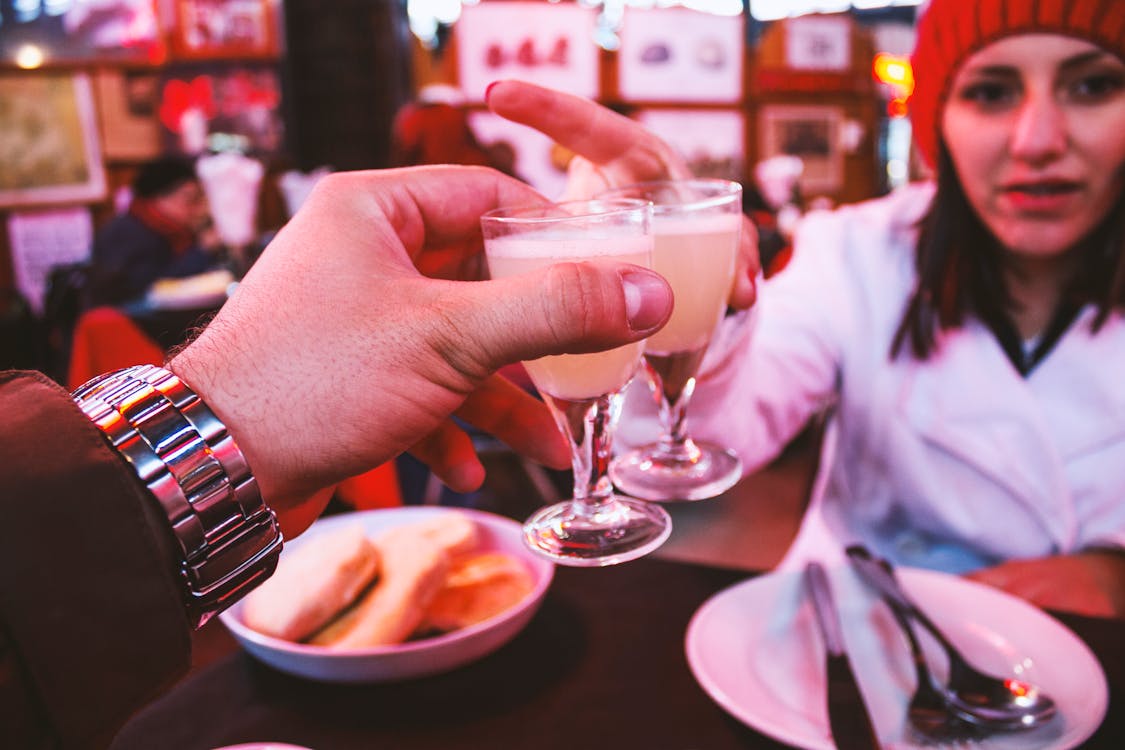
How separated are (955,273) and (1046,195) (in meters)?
0.23

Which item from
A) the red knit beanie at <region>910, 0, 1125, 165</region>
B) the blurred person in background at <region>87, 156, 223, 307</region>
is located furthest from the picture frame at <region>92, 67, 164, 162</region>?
the red knit beanie at <region>910, 0, 1125, 165</region>

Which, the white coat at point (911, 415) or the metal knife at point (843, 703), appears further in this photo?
the white coat at point (911, 415)

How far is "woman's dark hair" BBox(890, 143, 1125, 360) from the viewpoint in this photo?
1.62 metres

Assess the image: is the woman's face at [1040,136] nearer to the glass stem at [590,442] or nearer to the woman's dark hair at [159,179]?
the glass stem at [590,442]

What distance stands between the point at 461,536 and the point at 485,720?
291 mm

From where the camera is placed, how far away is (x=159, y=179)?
15.6 ft

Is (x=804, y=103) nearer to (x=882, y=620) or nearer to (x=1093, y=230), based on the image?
(x=1093, y=230)

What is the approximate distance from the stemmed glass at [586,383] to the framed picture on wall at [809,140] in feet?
20.0

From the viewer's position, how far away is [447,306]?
0.63m

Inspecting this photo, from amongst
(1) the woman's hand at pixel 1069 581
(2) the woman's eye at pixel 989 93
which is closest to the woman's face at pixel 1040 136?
(2) the woman's eye at pixel 989 93

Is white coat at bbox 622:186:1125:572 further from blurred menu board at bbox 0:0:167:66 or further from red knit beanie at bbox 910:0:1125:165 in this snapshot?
blurred menu board at bbox 0:0:167:66

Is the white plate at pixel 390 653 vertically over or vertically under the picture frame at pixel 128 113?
under

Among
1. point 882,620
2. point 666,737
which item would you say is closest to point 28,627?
point 666,737

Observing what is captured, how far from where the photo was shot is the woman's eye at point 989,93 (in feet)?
4.79
